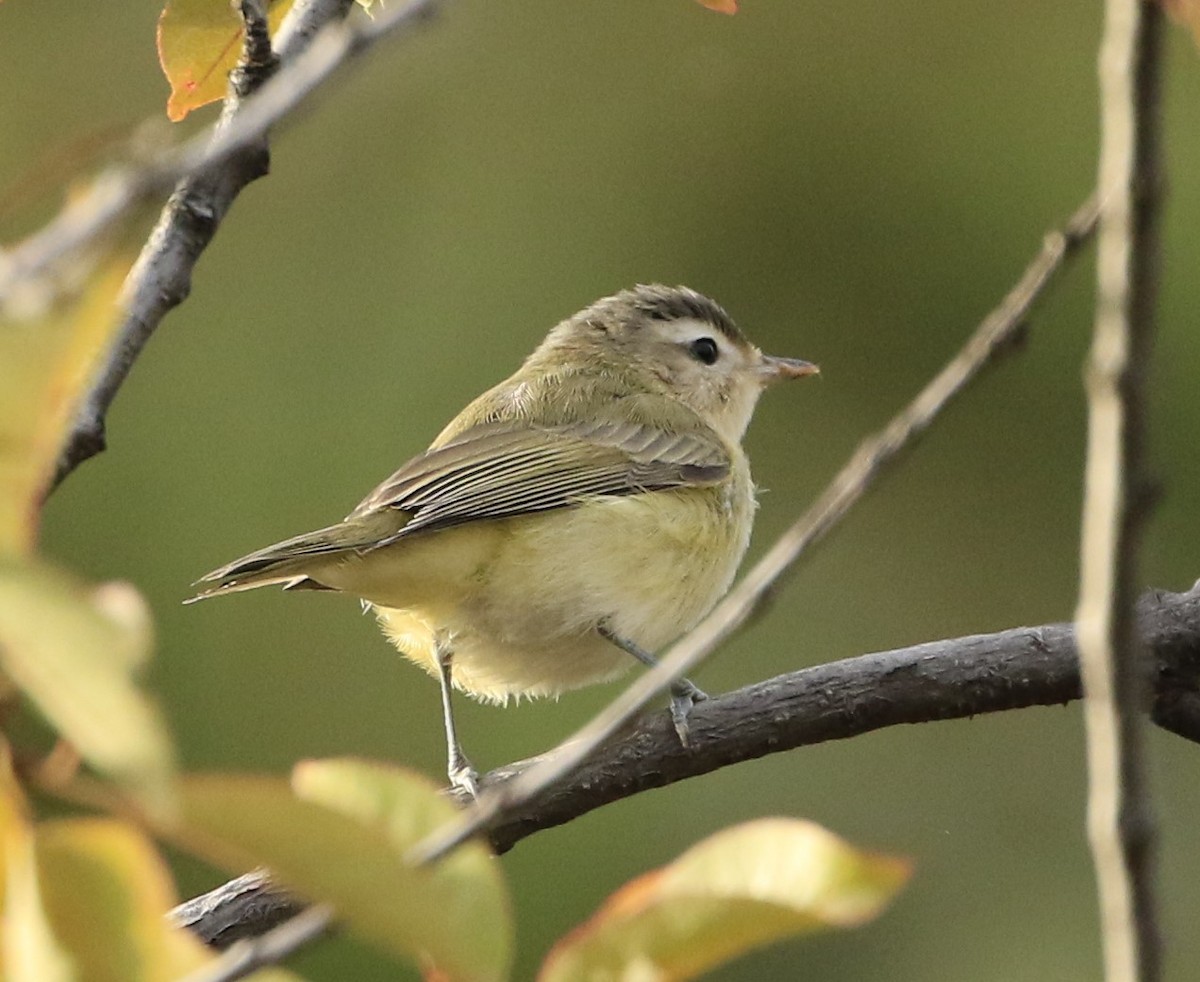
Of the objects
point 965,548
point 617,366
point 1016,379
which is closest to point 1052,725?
point 965,548

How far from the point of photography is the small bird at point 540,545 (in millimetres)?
3307

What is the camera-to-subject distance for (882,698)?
2516 mm

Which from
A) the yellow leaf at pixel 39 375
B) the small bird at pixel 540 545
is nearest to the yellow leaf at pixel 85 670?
the yellow leaf at pixel 39 375

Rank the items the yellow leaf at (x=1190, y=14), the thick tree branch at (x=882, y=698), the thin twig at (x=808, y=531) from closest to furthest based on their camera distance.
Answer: the thin twig at (x=808, y=531)
the yellow leaf at (x=1190, y=14)
the thick tree branch at (x=882, y=698)

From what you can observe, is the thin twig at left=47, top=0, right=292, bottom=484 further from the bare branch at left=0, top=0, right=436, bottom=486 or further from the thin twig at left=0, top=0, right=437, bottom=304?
the thin twig at left=0, top=0, right=437, bottom=304

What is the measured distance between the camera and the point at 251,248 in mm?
6402

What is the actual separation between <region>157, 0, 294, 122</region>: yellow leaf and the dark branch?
29mm

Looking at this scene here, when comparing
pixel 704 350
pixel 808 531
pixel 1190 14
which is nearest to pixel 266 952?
pixel 808 531

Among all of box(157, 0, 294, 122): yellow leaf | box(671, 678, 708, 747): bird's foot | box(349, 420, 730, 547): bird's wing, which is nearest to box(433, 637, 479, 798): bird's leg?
box(349, 420, 730, 547): bird's wing

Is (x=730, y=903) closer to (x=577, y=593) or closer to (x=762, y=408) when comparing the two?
(x=577, y=593)

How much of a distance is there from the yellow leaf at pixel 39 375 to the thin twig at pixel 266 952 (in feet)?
0.86

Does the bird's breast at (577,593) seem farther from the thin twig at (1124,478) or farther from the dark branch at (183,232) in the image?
the thin twig at (1124,478)

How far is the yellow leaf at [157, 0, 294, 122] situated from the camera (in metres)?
2.12

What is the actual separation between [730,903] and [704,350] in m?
3.69
